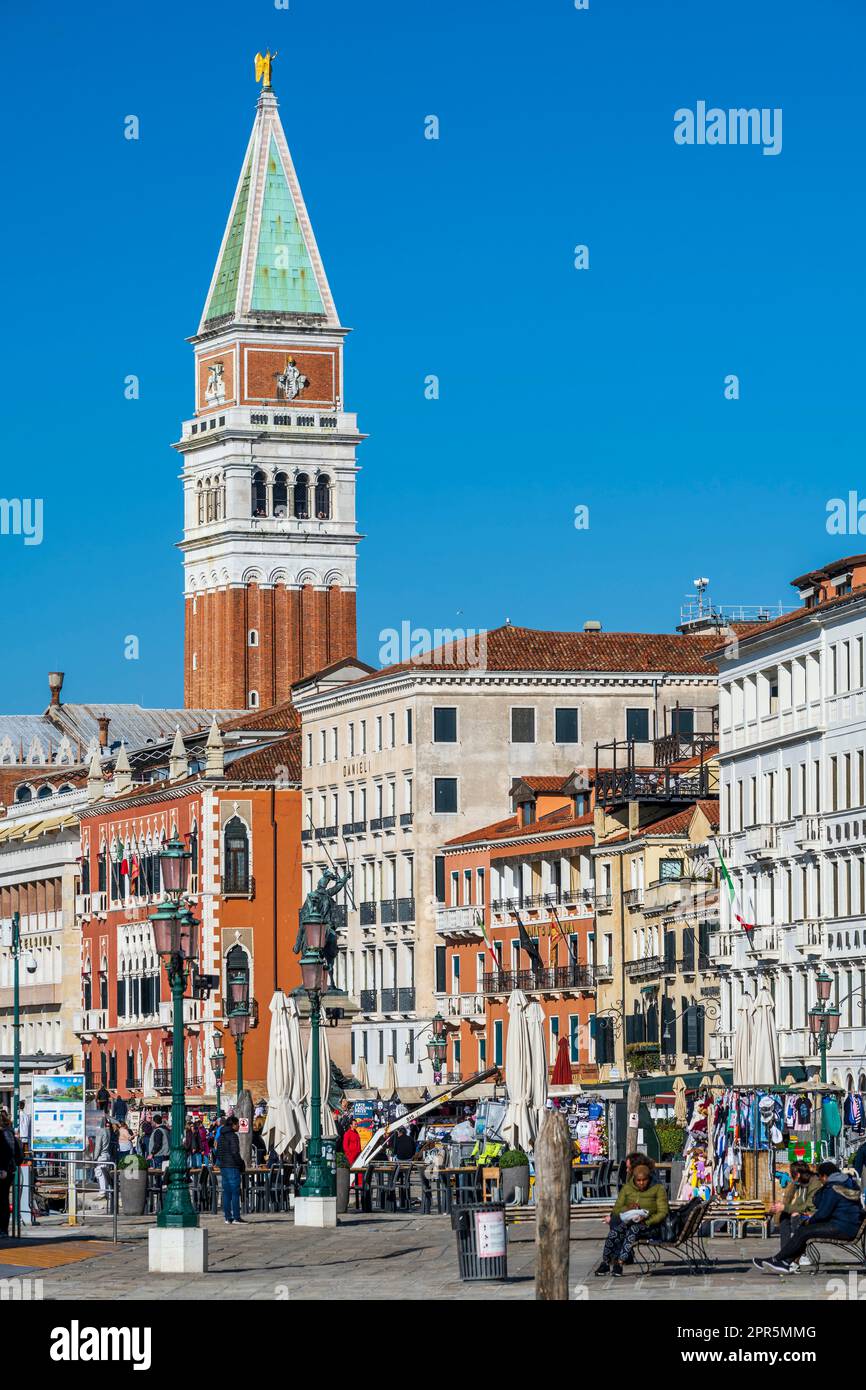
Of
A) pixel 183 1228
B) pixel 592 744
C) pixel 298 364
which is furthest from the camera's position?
pixel 298 364

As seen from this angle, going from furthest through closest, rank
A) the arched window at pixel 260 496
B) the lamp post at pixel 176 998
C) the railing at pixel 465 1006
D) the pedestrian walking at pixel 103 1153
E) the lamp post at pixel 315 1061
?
the arched window at pixel 260 496
the railing at pixel 465 1006
the pedestrian walking at pixel 103 1153
the lamp post at pixel 315 1061
the lamp post at pixel 176 998

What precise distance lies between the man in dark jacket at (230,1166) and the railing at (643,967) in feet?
139

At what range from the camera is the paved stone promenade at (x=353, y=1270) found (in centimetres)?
3206

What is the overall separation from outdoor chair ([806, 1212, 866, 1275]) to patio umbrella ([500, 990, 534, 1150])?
1670cm

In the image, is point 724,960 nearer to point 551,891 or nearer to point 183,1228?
point 551,891

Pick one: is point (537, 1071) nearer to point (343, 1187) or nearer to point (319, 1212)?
point (343, 1187)

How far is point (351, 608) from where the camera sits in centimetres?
17238

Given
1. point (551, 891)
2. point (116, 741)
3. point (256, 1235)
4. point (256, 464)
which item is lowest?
point (256, 1235)

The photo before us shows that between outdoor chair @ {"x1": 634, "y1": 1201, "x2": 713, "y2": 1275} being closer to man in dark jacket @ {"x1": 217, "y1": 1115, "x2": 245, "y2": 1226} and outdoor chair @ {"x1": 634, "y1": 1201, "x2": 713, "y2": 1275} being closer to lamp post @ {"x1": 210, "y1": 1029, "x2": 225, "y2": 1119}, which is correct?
man in dark jacket @ {"x1": 217, "y1": 1115, "x2": 245, "y2": 1226}

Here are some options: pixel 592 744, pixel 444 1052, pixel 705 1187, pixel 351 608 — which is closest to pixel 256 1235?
pixel 705 1187

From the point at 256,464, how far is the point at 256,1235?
429 ft

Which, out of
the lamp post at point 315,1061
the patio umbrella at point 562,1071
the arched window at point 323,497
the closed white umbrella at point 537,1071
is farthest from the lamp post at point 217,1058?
the arched window at point 323,497

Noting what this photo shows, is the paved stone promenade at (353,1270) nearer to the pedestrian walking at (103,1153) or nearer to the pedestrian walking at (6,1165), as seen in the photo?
the pedestrian walking at (6,1165)

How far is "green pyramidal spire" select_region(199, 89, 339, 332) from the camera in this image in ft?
554
